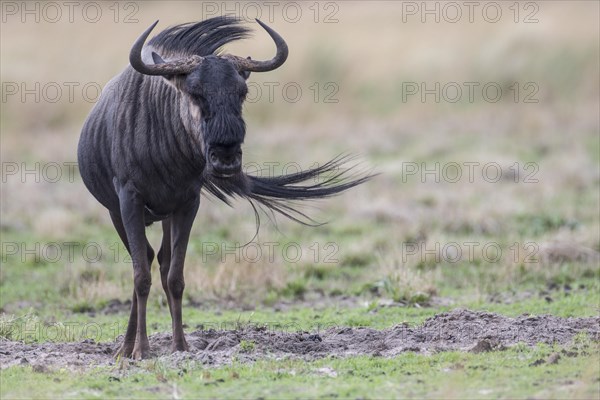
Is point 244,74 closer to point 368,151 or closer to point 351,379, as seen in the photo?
point 351,379

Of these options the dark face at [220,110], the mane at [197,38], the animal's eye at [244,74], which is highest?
the mane at [197,38]

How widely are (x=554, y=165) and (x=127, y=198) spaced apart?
13177 millimetres

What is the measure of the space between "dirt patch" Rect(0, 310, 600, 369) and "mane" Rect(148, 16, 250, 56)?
2.36 meters

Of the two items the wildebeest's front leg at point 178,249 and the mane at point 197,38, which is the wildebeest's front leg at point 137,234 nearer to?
the wildebeest's front leg at point 178,249

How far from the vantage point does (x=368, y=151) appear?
2258 cm

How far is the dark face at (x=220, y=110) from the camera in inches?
292

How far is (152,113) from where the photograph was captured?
8383mm

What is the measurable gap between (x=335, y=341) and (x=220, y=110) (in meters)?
2.28

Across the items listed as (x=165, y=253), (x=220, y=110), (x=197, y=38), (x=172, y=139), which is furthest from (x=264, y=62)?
(x=165, y=253)

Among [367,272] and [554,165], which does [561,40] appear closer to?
[554,165]

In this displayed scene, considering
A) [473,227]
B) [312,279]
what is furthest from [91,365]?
[473,227]

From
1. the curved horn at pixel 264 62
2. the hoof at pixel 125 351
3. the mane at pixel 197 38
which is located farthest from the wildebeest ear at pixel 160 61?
the hoof at pixel 125 351

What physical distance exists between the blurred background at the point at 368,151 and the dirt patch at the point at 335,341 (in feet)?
7.54

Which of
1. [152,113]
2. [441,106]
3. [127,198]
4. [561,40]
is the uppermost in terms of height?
[561,40]
